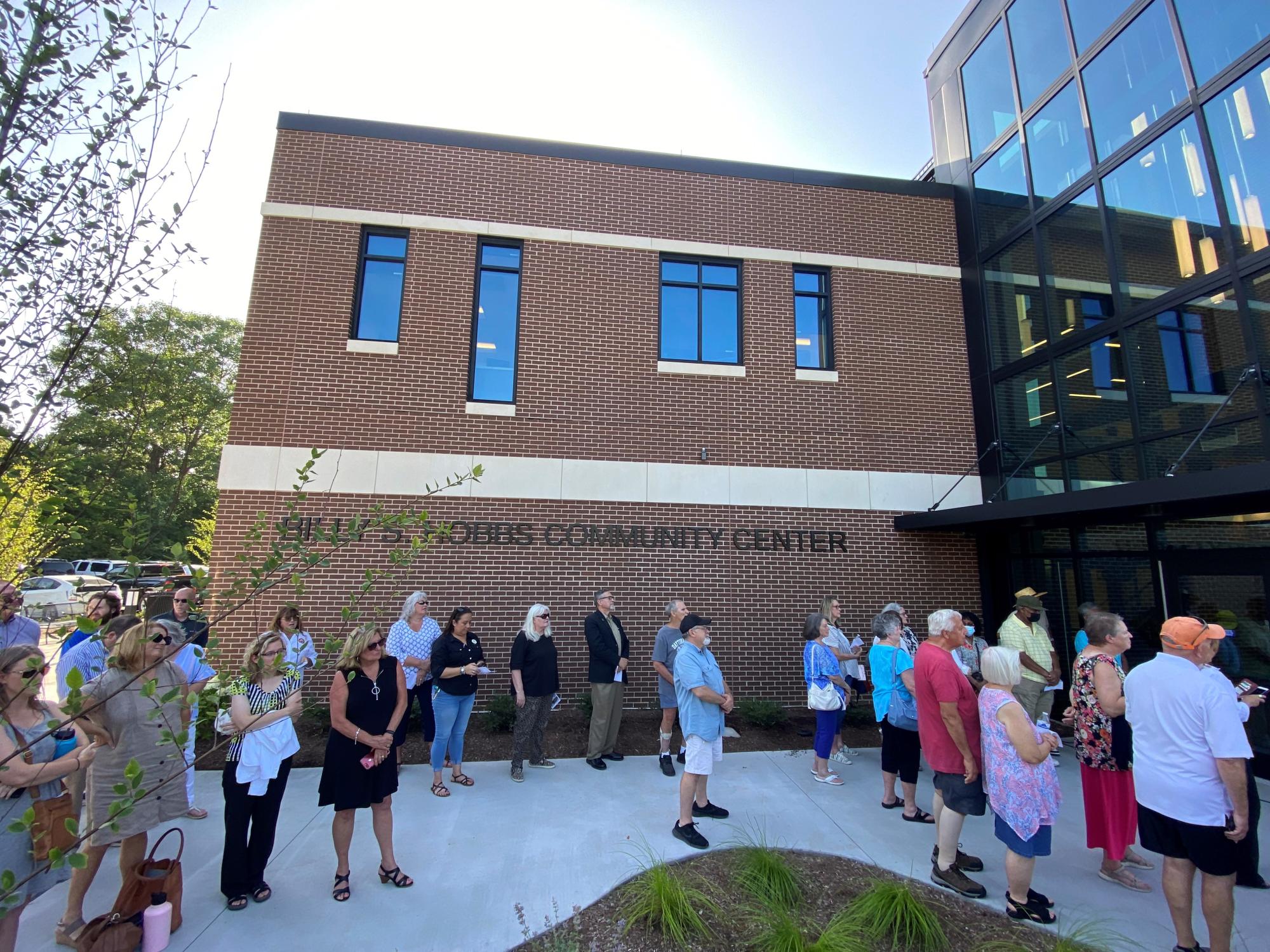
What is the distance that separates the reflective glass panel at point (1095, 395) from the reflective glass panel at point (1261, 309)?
1.44 metres

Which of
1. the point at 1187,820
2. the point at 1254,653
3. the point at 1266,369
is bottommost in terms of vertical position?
the point at 1187,820

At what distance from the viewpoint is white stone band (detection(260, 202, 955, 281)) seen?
9430mm

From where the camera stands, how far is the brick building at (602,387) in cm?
886

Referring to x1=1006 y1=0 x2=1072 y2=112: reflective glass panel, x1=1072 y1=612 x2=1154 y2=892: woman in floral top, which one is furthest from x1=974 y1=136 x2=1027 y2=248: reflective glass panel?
x1=1072 y1=612 x2=1154 y2=892: woman in floral top

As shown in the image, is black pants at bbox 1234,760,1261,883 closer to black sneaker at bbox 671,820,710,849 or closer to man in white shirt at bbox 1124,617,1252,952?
man in white shirt at bbox 1124,617,1252,952

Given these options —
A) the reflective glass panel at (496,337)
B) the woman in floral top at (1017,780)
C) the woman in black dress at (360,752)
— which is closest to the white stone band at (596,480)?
the reflective glass panel at (496,337)

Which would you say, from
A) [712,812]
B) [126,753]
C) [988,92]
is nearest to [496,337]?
[126,753]

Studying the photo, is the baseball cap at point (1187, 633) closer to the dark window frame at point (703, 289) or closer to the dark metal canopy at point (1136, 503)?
the dark metal canopy at point (1136, 503)

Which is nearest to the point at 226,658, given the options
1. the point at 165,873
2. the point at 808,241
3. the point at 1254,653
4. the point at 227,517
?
the point at 227,517

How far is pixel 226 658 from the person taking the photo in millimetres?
7832

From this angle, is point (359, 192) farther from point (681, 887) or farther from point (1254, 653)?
point (1254, 653)

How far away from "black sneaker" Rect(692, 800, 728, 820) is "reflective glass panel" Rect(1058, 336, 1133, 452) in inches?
263

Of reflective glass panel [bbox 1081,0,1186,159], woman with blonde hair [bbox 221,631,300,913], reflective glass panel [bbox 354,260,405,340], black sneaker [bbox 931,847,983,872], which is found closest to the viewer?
woman with blonde hair [bbox 221,631,300,913]

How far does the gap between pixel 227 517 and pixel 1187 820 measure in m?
10.3
